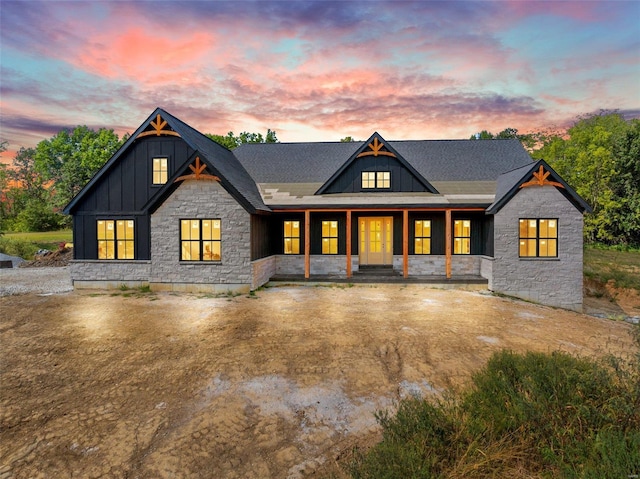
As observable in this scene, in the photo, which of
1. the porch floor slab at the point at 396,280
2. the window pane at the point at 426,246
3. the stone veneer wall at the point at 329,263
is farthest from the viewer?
the stone veneer wall at the point at 329,263

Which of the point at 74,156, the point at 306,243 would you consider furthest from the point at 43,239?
the point at 306,243

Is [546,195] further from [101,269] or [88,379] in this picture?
[101,269]

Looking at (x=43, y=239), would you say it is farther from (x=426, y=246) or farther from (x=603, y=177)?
(x=603, y=177)

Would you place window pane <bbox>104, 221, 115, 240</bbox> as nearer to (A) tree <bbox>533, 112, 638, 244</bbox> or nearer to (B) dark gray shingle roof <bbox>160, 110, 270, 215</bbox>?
(B) dark gray shingle roof <bbox>160, 110, 270, 215</bbox>

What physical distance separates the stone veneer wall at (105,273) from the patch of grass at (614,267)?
2377 centimetres

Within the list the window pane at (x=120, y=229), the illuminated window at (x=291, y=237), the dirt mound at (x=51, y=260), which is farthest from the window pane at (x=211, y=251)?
the dirt mound at (x=51, y=260)

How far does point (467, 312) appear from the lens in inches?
391

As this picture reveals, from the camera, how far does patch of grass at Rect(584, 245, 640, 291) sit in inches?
680

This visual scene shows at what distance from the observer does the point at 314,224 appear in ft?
51.3

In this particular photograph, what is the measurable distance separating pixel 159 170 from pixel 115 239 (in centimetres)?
353

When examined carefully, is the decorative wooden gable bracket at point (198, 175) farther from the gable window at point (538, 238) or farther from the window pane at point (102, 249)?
the gable window at point (538, 238)

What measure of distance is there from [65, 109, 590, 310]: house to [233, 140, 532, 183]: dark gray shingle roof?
777 mm

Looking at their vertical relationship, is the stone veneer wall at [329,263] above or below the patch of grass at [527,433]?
above

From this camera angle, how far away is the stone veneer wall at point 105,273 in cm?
1345
